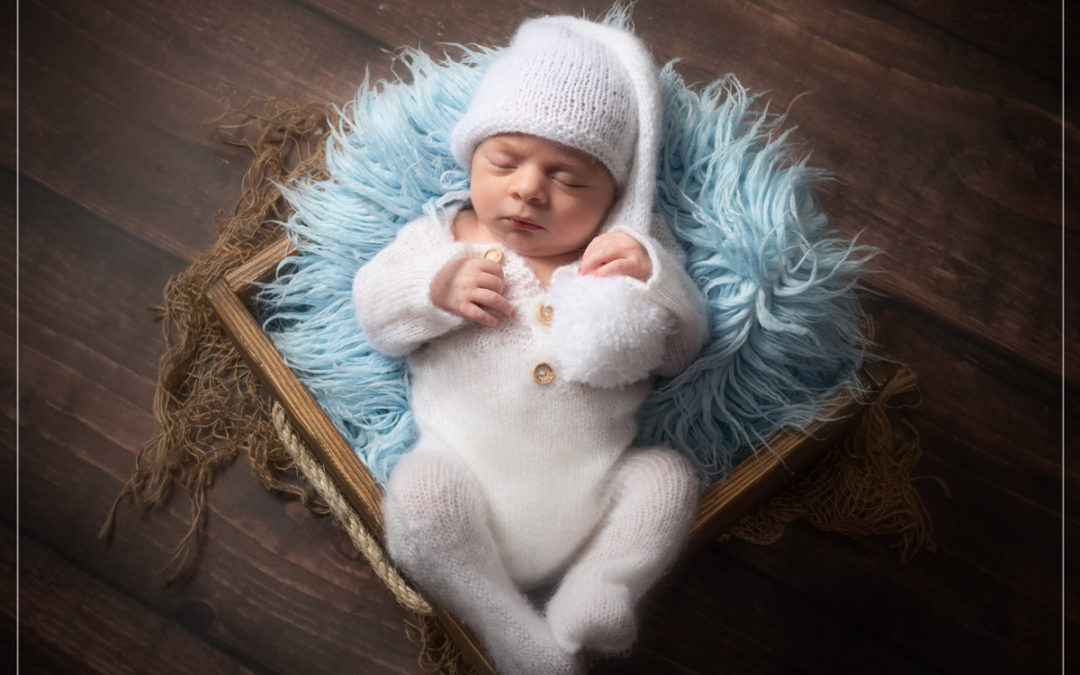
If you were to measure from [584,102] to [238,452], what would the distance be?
0.78 m

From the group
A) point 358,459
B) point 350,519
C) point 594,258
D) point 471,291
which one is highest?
point 594,258

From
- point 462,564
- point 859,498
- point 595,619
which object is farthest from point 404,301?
point 859,498

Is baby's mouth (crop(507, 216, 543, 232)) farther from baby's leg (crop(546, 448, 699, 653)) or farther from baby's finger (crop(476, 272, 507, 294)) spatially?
baby's leg (crop(546, 448, 699, 653))

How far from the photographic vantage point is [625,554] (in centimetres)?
102

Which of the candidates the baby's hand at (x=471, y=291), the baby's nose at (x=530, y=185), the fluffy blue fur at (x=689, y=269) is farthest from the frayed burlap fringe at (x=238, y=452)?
the baby's nose at (x=530, y=185)

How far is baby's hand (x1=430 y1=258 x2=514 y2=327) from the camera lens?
105 cm

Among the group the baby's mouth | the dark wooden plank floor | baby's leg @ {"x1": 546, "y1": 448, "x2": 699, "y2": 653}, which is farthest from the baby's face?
the dark wooden plank floor

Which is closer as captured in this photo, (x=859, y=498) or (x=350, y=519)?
(x=350, y=519)

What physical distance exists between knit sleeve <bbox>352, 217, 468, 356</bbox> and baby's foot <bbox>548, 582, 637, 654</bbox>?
37cm

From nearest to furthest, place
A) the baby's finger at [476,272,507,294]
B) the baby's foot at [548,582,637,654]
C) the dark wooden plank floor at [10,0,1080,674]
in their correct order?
the baby's foot at [548,582,637,654], the baby's finger at [476,272,507,294], the dark wooden plank floor at [10,0,1080,674]

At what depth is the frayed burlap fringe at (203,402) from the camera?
1327mm

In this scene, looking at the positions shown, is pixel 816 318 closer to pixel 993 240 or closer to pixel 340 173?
pixel 993 240

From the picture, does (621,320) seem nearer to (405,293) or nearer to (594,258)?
(594,258)

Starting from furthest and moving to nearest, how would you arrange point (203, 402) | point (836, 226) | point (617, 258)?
point (836, 226), point (203, 402), point (617, 258)
